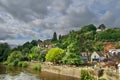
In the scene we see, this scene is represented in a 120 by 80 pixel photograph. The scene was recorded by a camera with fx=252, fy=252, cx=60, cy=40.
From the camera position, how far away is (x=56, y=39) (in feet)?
654

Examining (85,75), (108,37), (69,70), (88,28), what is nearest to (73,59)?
(69,70)

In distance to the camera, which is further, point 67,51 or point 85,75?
point 67,51

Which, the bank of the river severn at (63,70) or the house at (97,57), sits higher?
the house at (97,57)

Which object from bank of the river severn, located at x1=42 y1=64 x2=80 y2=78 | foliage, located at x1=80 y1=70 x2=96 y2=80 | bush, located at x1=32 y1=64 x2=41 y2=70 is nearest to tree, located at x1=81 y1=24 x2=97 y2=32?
bush, located at x1=32 y1=64 x2=41 y2=70

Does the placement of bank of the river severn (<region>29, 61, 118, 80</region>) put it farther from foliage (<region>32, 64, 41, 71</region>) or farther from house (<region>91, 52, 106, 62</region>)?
house (<region>91, 52, 106, 62</region>)

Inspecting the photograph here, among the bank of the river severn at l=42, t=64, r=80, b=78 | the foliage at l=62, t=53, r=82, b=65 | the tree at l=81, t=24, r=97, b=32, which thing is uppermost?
the tree at l=81, t=24, r=97, b=32

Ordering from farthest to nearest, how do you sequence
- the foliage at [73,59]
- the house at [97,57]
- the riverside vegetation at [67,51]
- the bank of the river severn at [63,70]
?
the house at [97,57] < the riverside vegetation at [67,51] < the foliage at [73,59] < the bank of the river severn at [63,70]

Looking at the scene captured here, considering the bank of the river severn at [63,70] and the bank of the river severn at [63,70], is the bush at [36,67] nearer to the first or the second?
the bank of the river severn at [63,70]

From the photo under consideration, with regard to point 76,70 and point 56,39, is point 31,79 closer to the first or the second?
point 76,70

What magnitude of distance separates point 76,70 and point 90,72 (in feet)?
28.6

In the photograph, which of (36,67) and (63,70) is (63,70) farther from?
(36,67)

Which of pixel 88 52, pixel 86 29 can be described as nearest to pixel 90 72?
pixel 88 52

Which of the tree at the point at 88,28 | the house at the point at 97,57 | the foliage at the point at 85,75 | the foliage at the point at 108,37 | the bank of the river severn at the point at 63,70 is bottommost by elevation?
the foliage at the point at 85,75

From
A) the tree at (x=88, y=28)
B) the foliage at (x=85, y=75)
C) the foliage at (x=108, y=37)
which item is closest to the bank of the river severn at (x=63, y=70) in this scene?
the foliage at (x=85, y=75)
